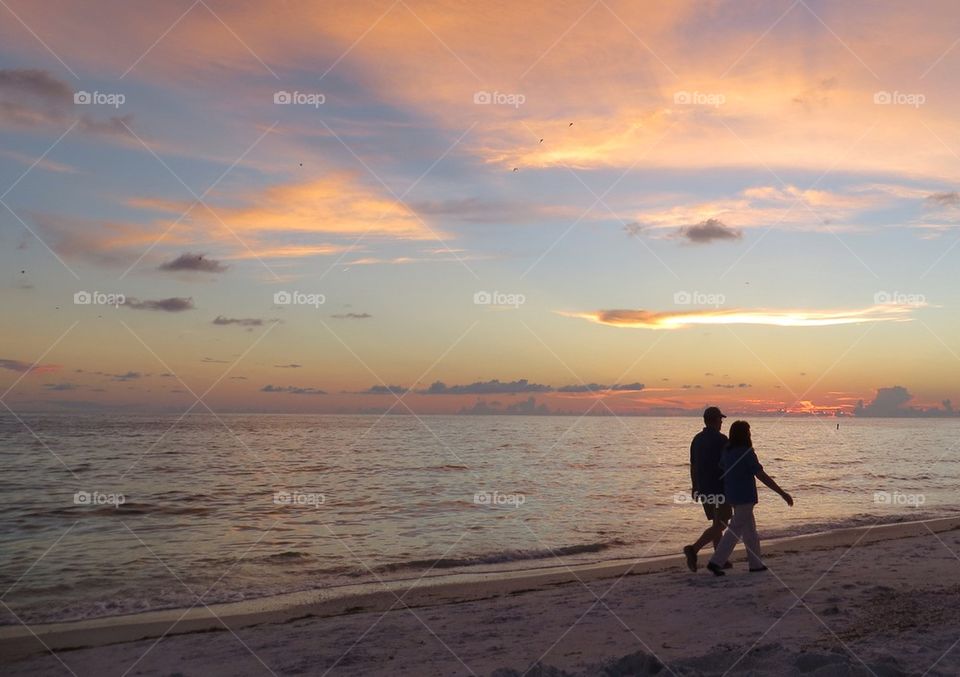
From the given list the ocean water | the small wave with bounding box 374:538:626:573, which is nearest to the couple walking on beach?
the ocean water

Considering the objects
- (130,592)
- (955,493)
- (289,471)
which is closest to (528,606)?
(130,592)

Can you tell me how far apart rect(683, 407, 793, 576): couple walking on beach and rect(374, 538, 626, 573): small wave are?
4.30m

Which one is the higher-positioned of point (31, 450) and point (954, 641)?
point (31, 450)

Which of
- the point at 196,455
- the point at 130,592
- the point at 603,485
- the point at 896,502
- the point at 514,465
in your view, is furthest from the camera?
the point at 196,455

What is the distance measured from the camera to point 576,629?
26.3 ft

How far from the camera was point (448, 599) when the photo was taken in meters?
10.5

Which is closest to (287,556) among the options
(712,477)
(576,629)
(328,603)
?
(328,603)

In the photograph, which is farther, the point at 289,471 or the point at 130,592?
the point at 289,471

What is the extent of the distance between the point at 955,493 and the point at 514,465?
2228 cm

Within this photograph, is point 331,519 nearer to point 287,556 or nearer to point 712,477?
point 287,556

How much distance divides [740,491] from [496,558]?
569 centimetres

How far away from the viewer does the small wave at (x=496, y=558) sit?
13.7 meters

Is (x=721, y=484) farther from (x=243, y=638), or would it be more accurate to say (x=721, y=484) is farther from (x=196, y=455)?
(x=196, y=455)

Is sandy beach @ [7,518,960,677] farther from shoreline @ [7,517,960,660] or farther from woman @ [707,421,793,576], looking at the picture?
woman @ [707,421,793,576]
